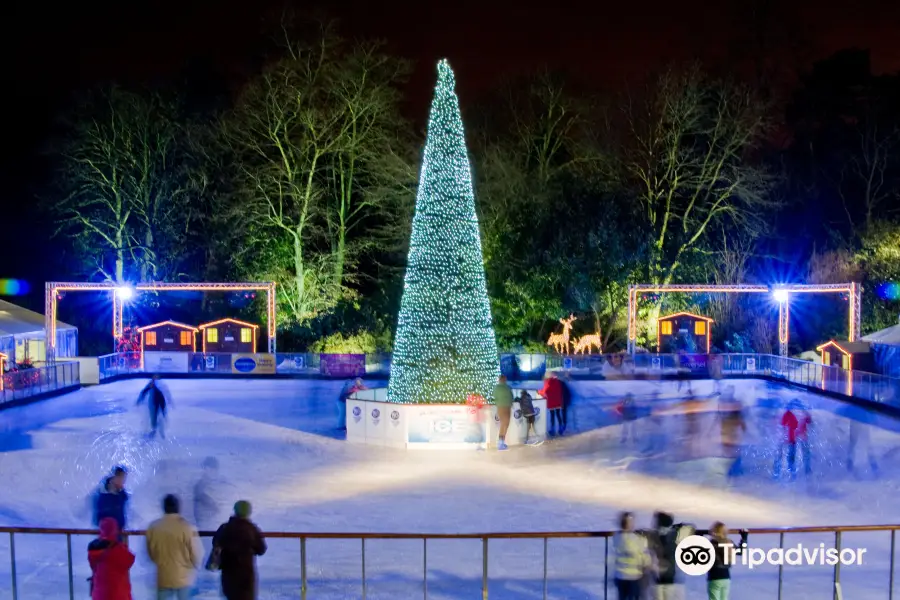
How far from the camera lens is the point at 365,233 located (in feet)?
137

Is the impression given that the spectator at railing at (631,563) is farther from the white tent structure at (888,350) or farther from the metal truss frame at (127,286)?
the metal truss frame at (127,286)

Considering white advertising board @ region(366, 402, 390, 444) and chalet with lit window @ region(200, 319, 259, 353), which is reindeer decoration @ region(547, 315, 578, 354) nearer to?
chalet with lit window @ region(200, 319, 259, 353)

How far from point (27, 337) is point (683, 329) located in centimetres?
2309

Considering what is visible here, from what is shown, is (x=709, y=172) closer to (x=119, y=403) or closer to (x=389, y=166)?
(x=389, y=166)

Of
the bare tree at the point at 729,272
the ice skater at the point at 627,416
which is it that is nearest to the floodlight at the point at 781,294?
the bare tree at the point at 729,272

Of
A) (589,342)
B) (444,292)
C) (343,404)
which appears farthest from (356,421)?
(589,342)

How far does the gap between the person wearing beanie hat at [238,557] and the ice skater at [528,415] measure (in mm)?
10987

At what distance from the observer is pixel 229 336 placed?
34.3 metres

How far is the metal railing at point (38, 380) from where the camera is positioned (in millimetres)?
22859

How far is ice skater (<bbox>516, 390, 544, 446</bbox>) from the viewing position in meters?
17.1

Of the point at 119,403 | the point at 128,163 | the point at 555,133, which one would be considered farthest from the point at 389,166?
the point at 119,403

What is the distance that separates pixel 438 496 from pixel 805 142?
123 feet

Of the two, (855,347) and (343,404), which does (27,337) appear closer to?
(343,404)

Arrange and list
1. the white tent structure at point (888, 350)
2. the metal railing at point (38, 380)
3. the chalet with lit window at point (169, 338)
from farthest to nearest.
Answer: the chalet with lit window at point (169, 338) < the white tent structure at point (888, 350) < the metal railing at point (38, 380)
